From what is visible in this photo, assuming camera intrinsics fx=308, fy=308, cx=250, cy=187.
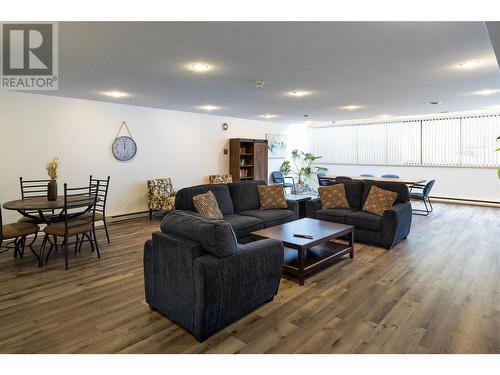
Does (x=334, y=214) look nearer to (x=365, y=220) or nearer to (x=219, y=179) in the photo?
(x=365, y=220)

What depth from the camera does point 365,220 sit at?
14.9 ft

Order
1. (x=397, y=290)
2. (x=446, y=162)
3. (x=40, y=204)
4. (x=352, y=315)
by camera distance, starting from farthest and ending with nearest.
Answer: (x=446, y=162)
(x=40, y=204)
(x=397, y=290)
(x=352, y=315)

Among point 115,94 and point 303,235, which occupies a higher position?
point 115,94

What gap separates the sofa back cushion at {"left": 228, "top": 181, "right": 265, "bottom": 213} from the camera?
4980 millimetres

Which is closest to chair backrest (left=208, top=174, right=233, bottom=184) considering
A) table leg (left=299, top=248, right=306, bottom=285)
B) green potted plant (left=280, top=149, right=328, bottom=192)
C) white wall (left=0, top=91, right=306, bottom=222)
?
white wall (left=0, top=91, right=306, bottom=222)

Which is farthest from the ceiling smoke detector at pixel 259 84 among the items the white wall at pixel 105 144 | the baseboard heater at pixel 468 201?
the baseboard heater at pixel 468 201

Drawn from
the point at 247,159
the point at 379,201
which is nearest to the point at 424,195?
the point at 379,201

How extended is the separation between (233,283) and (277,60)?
2.35m

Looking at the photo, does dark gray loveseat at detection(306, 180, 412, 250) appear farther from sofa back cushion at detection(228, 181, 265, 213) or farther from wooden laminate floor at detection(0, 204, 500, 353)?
sofa back cushion at detection(228, 181, 265, 213)

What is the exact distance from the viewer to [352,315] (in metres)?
2.57

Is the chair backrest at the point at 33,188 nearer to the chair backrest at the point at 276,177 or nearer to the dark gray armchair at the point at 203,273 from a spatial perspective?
the dark gray armchair at the point at 203,273
